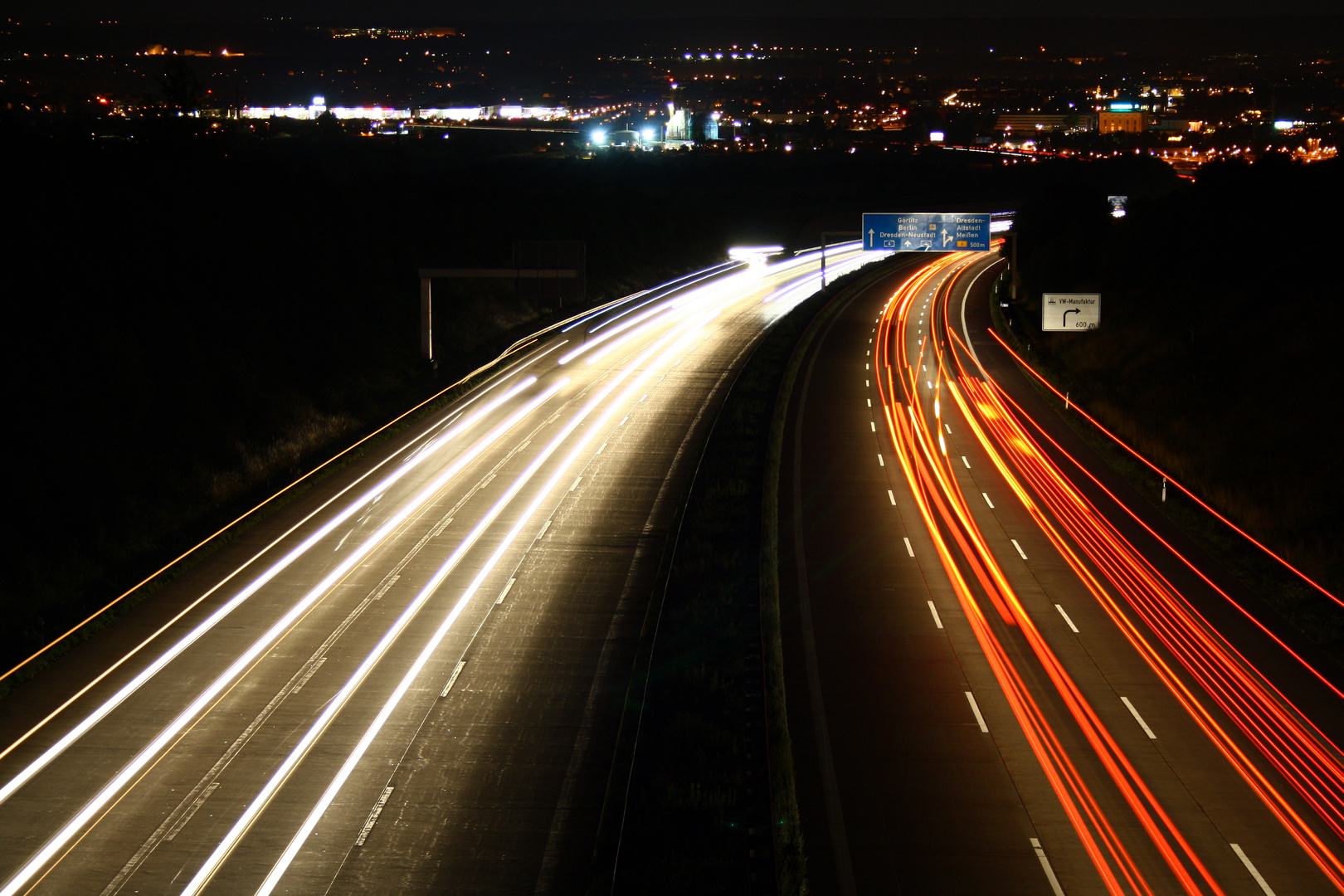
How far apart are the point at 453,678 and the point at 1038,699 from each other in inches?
346

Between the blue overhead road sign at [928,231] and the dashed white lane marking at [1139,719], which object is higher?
the blue overhead road sign at [928,231]

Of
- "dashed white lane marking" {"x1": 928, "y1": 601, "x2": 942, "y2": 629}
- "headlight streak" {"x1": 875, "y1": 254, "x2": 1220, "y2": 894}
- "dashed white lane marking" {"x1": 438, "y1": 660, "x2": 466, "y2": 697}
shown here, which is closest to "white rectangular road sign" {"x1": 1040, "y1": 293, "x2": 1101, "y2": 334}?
"headlight streak" {"x1": 875, "y1": 254, "x2": 1220, "y2": 894}

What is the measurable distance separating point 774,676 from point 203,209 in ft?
131

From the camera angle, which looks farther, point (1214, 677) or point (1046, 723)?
point (1214, 677)

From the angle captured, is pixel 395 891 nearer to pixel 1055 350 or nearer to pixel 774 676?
pixel 774 676

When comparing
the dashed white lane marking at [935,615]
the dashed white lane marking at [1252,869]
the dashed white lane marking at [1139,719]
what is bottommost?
the dashed white lane marking at [1252,869]

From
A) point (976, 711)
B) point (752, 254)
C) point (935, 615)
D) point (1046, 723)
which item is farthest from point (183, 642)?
point (752, 254)

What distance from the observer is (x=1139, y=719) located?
16281 millimetres

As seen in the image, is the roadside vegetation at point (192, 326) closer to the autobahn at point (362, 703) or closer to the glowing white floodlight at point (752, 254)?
the autobahn at point (362, 703)

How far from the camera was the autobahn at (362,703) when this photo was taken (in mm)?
12422

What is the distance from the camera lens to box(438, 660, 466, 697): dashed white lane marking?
16.6 m

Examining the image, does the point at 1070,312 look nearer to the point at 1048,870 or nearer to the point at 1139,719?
the point at 1139,719

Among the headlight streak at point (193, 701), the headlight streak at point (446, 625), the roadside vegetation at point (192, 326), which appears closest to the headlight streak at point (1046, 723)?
the headlight streak at point (446, 625)

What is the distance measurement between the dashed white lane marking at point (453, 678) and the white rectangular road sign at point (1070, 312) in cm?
3431
